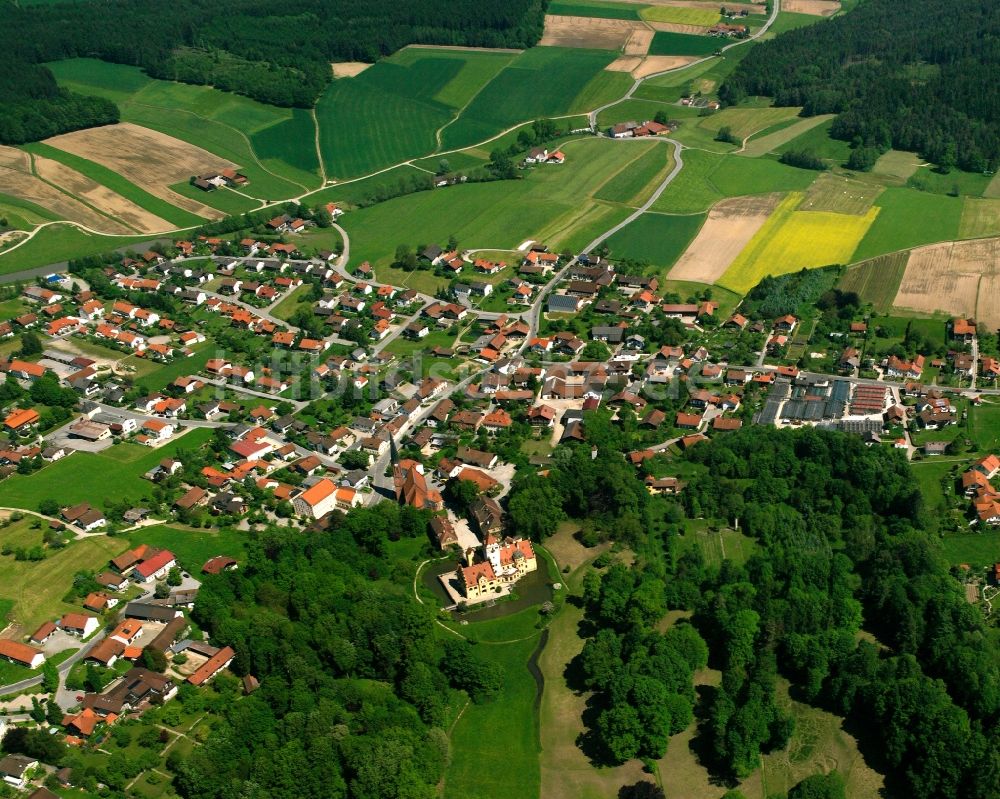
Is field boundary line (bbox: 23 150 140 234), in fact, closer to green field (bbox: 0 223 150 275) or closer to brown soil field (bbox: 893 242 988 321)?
green field (bbox: 0 223 150 275)

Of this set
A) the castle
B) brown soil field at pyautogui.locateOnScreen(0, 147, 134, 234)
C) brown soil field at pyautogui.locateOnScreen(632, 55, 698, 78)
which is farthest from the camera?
brown soil field at pyautogui.locateOnScreen(632, 55, 698, 78)

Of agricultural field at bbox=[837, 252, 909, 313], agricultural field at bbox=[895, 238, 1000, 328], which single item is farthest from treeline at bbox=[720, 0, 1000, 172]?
agricultural field at bbox=[837, 252, 909, 313]

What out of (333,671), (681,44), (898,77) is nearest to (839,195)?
(898,77)

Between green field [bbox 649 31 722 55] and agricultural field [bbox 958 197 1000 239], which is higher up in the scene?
green field [bbox 649 31 722 55]

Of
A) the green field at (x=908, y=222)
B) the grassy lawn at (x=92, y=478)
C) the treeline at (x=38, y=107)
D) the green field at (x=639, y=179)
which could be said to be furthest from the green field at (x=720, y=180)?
the treeline at (x=38, y=107)

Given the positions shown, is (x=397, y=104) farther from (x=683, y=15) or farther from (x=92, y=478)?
(x=92, y=478)

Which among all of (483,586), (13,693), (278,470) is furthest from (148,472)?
(483,586)
